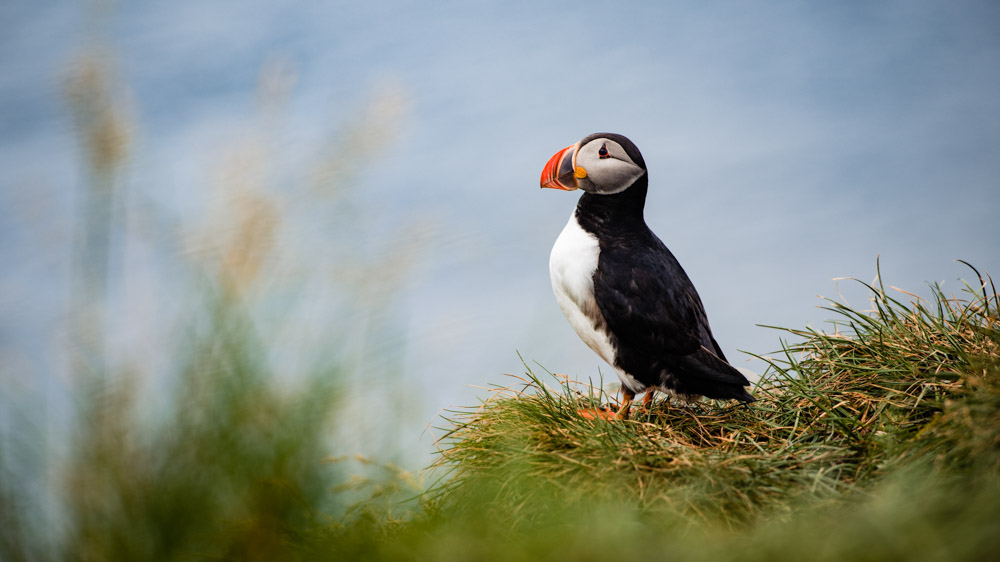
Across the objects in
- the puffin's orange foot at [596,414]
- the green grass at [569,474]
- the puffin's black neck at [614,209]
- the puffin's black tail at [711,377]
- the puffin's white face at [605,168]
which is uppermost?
the puffin's white face at [605,168]

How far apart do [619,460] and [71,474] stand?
5.86 feet

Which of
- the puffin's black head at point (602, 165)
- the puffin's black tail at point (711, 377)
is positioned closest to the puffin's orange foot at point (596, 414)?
the puffin's black tail at point (711, 377)

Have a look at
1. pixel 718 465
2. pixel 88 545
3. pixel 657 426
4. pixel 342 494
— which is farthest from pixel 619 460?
pixel 88 545

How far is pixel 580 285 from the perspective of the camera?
344cm

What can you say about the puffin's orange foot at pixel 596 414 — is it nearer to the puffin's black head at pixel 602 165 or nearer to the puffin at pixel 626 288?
the puffin at pixel 626 288

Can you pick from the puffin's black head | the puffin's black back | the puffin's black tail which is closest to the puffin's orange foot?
the puffin's black back

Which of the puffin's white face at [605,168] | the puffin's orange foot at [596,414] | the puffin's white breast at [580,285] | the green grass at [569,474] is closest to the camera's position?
the green grass at [569,474]

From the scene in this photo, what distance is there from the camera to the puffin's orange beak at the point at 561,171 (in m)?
3.60

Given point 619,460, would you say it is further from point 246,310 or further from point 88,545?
point 88,545

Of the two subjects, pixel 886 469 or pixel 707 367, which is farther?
pixel 707 367

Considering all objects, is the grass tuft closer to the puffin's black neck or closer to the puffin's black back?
the puffin's black back

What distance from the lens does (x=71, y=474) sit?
189cm

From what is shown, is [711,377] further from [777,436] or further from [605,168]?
[605,168]

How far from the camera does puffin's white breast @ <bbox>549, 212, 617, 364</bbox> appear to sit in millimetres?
3430
